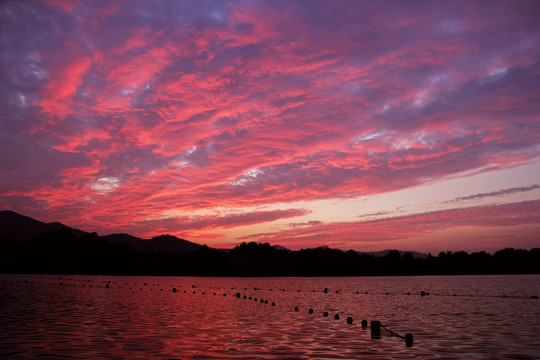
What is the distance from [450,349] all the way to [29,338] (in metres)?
A: 23.5

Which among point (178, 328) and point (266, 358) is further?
point (178, 328)

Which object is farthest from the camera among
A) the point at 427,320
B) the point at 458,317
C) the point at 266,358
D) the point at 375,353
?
the point at 458,317

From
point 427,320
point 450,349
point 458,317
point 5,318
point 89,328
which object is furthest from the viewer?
point 458,317

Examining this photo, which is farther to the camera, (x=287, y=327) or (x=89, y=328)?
(x=287, y=327)

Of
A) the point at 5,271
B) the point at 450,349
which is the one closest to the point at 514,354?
the point at 450,349

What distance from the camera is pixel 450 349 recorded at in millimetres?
24188

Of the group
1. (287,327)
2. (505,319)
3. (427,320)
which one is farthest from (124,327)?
(505,319)

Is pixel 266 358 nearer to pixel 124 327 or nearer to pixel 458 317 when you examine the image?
pixel 124 327

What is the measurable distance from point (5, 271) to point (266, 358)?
215m

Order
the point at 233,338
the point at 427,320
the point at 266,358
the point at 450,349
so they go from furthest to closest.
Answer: the point at 427,320 < the point at 233,338 < the point at 450,349 < the point at 266,358

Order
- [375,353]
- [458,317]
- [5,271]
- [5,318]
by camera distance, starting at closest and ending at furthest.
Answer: [375,353] → [5,318] → [458,317] → [5,271]

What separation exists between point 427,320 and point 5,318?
35792 mm

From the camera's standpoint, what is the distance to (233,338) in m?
26.2

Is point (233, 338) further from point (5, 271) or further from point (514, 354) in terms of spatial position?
point (5, 271)
